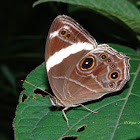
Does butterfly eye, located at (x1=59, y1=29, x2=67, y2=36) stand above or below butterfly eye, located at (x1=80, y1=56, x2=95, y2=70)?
above

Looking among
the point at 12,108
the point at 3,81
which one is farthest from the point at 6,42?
the point at 12,108

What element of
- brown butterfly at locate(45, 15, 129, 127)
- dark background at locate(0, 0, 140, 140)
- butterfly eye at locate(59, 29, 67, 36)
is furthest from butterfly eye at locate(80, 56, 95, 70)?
dark background at locate(0, 0, 140, 140)

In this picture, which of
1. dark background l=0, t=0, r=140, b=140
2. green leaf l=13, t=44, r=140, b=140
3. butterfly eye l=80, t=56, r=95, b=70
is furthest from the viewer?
dark background l=0, t=0, r=140, b=140

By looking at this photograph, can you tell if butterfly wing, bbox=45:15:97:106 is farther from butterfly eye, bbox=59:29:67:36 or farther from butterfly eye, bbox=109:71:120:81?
butterfly eye, bbox=109:71:120:81

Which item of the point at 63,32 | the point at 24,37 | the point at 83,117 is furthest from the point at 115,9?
the point at 24,37

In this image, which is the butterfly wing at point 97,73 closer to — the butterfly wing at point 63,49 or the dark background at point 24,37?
the butterfly wing at point 63,49

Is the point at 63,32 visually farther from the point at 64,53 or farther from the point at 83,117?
the point at 83,117
